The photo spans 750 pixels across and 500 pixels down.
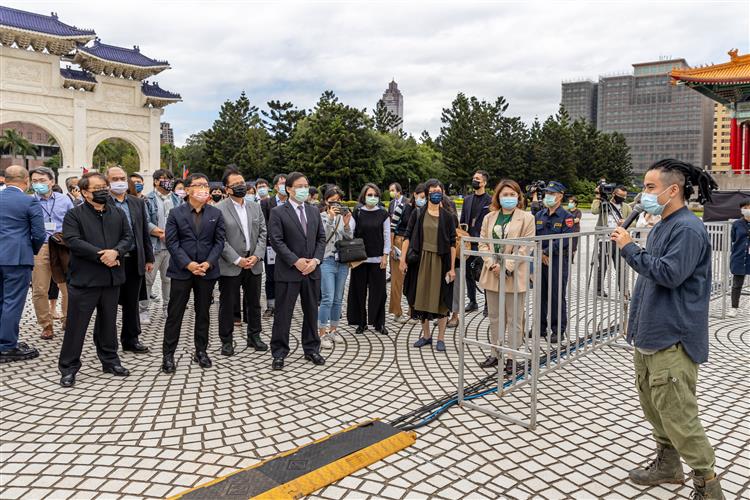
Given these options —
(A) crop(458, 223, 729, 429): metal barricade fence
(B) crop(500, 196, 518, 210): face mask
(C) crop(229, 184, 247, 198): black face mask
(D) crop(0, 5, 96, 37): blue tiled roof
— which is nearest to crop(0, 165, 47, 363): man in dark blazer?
(C) crop(229, 184, 247, 198): black face mask

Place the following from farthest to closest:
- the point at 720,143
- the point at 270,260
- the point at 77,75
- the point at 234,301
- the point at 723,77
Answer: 1. the point at 720,143
2. the point at 77,75
3. the point at 723,77
4. the point at 270,260
5. the point at 234,301

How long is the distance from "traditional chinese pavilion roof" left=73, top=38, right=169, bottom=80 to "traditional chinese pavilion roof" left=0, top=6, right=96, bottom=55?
1.09m

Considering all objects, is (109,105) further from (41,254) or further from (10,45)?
(41,254)

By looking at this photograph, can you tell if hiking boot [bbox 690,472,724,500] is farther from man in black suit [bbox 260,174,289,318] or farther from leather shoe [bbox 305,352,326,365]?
man in black suit [bbox 260,174,289,318]

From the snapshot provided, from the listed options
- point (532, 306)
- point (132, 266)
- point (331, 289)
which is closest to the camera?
point (532, 306)

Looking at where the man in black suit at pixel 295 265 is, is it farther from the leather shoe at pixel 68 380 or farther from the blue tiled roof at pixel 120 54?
the blue tiled roof at pixel 120 54

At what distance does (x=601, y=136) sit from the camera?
5491 centimetres

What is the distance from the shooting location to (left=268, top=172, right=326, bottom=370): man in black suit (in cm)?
499

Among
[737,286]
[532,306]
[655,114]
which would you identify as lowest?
[737,286]

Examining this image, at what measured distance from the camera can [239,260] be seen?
17.8 ft

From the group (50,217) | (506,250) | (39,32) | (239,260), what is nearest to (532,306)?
(506,250)

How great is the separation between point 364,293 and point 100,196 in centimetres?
311

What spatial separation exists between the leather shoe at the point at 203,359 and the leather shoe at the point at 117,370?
2.04ft

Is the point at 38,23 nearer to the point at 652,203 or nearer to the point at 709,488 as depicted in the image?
the point at 652,203
